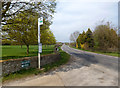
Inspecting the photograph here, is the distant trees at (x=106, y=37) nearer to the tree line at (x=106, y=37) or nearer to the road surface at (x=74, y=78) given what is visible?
the tree line at (x=106, y=37)

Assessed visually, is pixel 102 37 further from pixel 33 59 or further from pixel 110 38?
pixel 33 59

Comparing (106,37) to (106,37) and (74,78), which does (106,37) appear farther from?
(74,78)

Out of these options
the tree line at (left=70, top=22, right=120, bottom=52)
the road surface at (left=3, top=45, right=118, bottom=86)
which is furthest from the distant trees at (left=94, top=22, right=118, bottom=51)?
the road surface at (left=3, top=45, right=118, bottom=86)

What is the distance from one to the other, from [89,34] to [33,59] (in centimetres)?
2476

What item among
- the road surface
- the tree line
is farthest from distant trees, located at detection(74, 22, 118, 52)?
the road surface

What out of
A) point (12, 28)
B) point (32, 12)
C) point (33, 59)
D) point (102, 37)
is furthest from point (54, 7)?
point (102, 37)

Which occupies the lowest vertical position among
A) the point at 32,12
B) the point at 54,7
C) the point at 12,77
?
the point at 12,77

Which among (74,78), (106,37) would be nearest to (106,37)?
(106,37)

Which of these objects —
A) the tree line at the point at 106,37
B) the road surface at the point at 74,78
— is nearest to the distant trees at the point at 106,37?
the tree line at the point at 106,37

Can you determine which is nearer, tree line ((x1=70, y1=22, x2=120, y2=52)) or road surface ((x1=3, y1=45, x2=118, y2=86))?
road surface ((x1=3, y1=45, x2=118, y2=86))

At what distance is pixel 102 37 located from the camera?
2078 cm

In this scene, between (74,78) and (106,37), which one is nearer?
(74,78)

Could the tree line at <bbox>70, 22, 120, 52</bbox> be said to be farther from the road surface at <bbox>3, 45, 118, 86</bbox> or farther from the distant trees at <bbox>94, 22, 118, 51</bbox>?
the road surface at <bbox>3, 45, 118, 86</bbox>

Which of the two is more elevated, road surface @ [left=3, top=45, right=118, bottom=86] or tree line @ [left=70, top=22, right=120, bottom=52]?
tree line @ [left=70, top=22, right=120, bottom=52]
